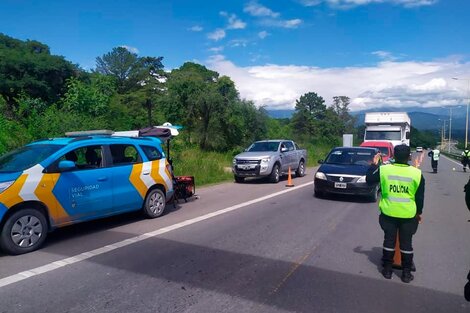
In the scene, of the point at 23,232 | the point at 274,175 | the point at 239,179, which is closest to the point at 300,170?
the point at 274,175

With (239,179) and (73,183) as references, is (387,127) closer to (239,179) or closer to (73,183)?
(239,179)

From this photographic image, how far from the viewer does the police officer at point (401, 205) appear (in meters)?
5.00

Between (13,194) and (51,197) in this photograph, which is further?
(51,197)

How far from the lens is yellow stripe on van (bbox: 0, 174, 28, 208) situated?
566 cm

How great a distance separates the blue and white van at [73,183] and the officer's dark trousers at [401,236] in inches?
189

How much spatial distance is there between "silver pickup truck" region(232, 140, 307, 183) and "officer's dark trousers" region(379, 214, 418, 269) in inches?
409

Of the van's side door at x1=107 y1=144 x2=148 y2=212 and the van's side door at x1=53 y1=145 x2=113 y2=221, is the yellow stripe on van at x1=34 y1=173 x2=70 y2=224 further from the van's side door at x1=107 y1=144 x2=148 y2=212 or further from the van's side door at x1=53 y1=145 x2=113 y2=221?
the van's side door at x1=107 y1=144 x2=148 y2=212

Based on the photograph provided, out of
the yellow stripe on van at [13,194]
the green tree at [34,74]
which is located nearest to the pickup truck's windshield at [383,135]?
the yellow stripe on van at [13,194]

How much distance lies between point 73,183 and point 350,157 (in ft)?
28.3

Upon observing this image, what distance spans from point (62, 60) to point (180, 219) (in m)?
50.7

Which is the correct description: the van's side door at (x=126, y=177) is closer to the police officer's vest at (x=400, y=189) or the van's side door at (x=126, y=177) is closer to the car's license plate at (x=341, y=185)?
the police officer's vest at (x=400, y=189)

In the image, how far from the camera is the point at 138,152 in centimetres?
838

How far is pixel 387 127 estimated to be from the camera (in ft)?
84.0

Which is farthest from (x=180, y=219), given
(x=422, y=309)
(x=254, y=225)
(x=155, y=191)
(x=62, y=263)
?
(x=422, y=309)
